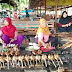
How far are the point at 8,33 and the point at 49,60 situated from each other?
131 cm

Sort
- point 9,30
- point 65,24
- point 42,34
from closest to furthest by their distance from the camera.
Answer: point 42,34 < point 9,30 < point 65,24

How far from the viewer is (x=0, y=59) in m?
2.50

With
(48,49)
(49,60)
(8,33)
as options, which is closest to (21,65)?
(49,60)

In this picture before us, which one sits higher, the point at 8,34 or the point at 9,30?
the point at 9,30

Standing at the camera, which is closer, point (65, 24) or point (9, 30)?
point (9, 30)

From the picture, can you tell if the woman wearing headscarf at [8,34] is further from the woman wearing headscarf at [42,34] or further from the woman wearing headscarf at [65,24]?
the woman wearing headscarf at [65,24]

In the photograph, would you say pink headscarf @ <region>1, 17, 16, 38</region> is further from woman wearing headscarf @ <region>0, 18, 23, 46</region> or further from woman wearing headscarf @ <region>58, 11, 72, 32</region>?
woman wearing headscarf @ <region>58, 11, 72, 32</region>

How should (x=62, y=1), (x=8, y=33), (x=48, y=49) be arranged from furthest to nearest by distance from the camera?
(x=62, y=1), (x=8, y=33), (x=48, y=49)

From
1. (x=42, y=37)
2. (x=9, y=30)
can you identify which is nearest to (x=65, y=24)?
(x=42, y=37)

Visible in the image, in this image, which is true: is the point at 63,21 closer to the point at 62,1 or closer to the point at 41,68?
the point at 62,1

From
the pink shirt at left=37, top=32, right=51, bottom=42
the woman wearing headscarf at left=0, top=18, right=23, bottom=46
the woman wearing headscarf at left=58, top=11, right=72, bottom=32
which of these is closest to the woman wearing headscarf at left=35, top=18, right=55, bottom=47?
the pink shirt at left=37, top=32, right=51, bottom=42

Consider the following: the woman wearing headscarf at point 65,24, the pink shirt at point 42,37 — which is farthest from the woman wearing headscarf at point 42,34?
the woman wearing headscarf at point 65,24

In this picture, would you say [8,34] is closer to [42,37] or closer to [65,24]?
[42,37]

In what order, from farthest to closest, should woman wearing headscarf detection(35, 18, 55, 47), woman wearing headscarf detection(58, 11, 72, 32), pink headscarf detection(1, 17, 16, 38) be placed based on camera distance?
woman wearing headscarf detection(58, 11, 72, 32)
pink headscarf detection(1, 17, 16, 38)
woman wearing headscarf detection(35, 18, 55, 47)
